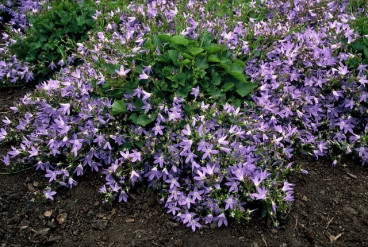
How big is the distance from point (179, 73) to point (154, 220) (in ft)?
4.29

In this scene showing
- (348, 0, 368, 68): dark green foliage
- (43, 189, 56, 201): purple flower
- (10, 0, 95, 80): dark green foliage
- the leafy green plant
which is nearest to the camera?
(43, 189, 56, 201): purple flower

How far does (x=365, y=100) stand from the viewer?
3723 mm

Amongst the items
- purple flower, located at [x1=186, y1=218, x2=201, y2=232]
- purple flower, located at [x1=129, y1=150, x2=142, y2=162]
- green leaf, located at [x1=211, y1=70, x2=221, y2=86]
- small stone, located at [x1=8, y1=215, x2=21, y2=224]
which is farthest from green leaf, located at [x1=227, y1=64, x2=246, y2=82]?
small stone, located at [x1=8, y1=215, x2=21, y2=224]

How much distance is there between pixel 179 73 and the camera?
3.47 metres

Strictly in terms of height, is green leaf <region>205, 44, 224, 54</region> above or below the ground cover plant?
above

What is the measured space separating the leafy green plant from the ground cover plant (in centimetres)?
1

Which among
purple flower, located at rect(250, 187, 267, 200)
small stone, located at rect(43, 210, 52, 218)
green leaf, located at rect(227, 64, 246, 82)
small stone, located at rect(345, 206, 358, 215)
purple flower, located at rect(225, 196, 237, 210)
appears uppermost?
green leaf, located at rect(227, 64, 246, 82)

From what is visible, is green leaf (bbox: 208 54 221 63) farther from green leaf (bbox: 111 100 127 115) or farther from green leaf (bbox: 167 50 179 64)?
green leaf (bbox: 111 100 127 115)

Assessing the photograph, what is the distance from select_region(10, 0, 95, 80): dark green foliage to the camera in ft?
15.1

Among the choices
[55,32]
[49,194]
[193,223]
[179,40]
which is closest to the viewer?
[193,223]

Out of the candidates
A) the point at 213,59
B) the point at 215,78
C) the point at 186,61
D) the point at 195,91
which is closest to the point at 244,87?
the point at 215,78

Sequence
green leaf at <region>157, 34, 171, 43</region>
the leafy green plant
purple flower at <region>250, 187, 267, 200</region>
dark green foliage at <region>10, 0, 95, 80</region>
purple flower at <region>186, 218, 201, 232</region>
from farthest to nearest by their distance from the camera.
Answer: dark green foliage at <region>10, 0, 95, 80</region> < green leaf at <region>157, 34, 171, 43</region> < the leafy green plant < purple flower at <region>186, 218, 201, 232</region> < purple flower at <region>250, 187, 267, 200</region>

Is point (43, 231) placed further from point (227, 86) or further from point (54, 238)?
point (227, 86)

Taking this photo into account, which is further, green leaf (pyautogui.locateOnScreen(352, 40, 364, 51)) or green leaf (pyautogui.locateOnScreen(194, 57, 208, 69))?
green leaf (pyautogui.locateOnScreen(352, 40, 364, 51))
